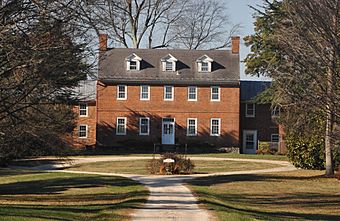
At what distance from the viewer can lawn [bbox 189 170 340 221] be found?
19234 millimetres

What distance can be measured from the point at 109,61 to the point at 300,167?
78.8ft

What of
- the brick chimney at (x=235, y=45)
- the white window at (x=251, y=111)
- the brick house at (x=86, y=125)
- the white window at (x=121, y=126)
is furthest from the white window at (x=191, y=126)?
the brick house at (x=86, y=125)

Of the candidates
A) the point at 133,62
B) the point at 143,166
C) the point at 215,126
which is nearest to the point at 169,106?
the point at 215,126

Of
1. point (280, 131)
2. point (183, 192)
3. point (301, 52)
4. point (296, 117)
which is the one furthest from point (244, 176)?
point (280, 131)

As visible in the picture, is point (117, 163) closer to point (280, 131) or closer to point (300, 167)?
point (300, 167)

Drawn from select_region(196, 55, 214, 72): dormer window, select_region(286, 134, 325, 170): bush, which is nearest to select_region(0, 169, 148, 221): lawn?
select_region(286, 134, 325, 170): bush

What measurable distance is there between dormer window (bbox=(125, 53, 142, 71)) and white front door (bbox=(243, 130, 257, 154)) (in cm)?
1169

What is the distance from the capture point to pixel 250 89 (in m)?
64.0

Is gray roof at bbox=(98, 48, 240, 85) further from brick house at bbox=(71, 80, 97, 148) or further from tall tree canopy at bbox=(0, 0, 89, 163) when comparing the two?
tall tree canopy at bbox=(0, 0, 89, 163)

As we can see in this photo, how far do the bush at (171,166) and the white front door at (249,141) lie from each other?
83.0 ft

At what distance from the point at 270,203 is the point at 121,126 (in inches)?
1424

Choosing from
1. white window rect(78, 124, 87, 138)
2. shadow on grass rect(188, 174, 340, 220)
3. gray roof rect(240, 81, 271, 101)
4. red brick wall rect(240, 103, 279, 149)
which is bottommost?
shadow on grass rect(188, 174, 340, 220)

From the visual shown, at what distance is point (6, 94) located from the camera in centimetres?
1504

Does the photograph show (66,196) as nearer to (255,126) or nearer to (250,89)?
(255,126)
